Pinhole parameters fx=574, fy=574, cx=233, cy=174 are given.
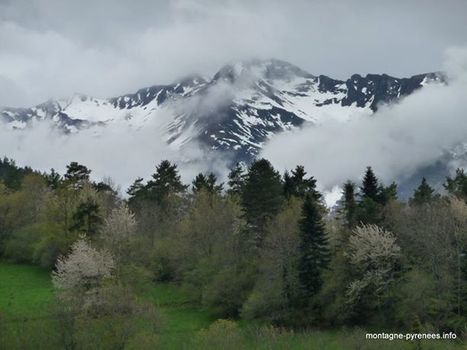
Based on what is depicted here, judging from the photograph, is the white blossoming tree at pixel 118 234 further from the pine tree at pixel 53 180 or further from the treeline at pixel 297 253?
the pine tree at pixel 53 180

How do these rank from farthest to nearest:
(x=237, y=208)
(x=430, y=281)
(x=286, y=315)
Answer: (x=237, y=208) < (x=286, y=315) < (x=430, y=281)

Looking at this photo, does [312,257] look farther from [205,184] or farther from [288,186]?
[205,184]

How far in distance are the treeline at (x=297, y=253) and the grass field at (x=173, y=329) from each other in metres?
3.06

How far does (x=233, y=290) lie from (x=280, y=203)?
12157mm

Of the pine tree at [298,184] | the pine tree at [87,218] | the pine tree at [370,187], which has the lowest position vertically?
the pine tree at [87,218]

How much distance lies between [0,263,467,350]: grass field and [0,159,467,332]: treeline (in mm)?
3060

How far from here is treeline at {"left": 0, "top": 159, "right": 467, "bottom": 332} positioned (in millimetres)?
56156

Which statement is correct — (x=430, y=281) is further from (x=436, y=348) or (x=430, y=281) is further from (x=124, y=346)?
(x=124, y=346)

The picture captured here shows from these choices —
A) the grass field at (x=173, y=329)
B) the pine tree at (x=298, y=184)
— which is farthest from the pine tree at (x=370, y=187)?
the grass field at (x=173, y=329)

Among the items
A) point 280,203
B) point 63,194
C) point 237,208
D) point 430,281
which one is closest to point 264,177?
point 280,203

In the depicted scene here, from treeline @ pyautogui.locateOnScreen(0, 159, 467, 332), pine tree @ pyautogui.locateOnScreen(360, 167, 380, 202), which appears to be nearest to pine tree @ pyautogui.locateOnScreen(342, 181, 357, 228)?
treeline @ pyautogui.locateOnScreen(0, 159, 467, 332)

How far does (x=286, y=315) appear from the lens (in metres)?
59.4

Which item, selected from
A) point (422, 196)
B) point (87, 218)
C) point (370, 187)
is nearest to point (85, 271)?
point (87, 218)

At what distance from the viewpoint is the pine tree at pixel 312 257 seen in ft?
195
